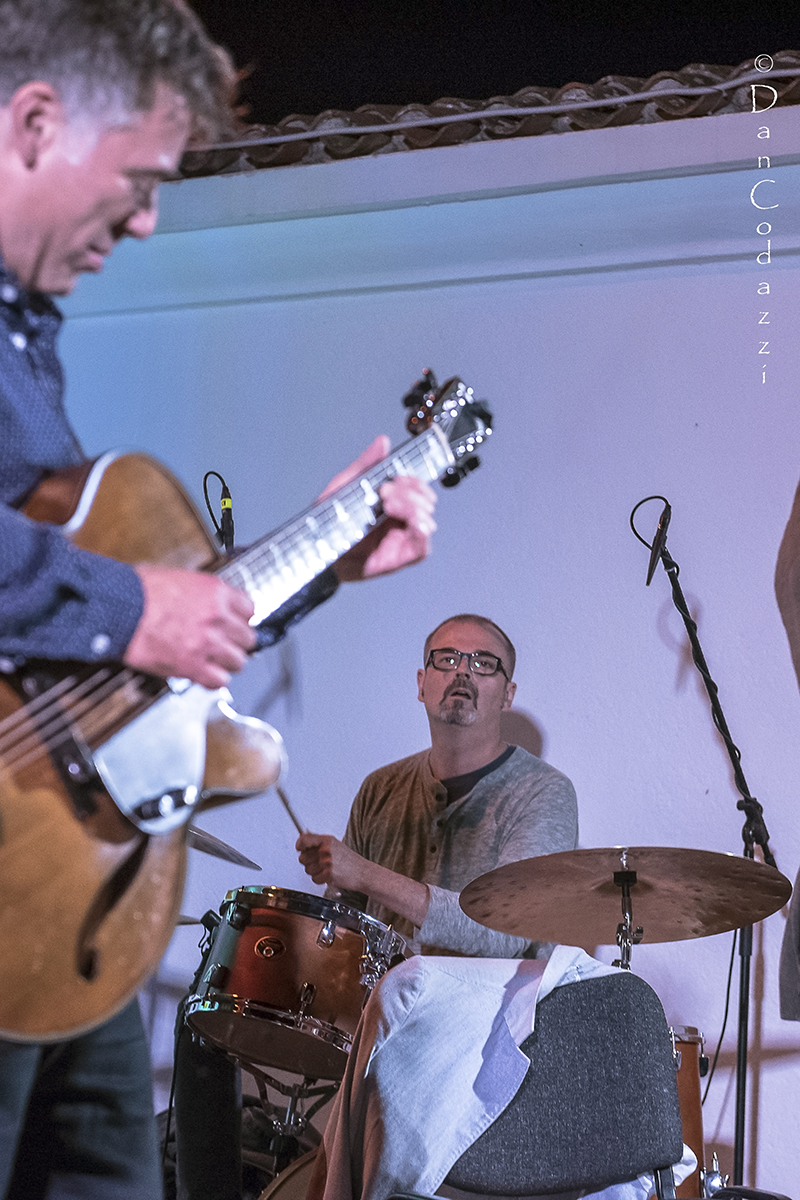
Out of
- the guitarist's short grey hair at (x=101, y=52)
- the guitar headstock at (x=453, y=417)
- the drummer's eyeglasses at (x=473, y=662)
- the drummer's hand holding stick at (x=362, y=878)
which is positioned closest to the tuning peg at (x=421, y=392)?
the guitar headstock at (x=453, y=417)

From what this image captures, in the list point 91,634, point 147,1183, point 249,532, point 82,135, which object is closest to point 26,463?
point 91,634

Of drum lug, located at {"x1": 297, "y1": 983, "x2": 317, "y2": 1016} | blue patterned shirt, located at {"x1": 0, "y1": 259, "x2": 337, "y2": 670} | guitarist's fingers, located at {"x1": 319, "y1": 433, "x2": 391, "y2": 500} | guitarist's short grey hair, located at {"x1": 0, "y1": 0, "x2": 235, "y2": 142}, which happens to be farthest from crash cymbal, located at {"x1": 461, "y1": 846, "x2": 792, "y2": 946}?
guitarist's short grey hair, located at {"x1": 0, "y1": 0, "x2": 235, "y2": 142}

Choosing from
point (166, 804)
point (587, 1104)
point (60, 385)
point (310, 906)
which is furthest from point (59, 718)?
point (310, 906)

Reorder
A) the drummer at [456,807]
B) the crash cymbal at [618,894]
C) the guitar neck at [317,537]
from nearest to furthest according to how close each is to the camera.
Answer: the guitar neck at [317,537] → the crash cymbal at [618,894] → the drummer at [456,807]

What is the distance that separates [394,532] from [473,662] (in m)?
2.16

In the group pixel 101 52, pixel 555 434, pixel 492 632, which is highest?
pixel 555 434

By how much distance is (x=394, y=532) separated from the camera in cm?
156

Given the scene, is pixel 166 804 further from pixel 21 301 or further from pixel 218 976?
pixel 218 976

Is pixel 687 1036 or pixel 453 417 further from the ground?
pixel 453 417

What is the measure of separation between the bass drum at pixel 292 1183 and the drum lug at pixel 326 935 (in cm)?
49

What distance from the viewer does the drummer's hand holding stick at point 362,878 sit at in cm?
309

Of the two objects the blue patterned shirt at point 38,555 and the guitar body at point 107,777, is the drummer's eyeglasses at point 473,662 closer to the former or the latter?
the guitar body at point 107,777

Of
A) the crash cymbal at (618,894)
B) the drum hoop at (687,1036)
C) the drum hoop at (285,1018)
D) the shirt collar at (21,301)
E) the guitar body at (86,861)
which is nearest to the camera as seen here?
the guitar body at (86,861)

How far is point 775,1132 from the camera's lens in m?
3.42
